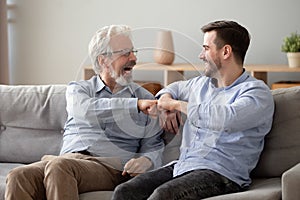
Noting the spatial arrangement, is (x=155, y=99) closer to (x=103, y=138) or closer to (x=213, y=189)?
(x=103, y=138)

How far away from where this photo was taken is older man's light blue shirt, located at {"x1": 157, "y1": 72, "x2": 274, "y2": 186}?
90.9 inches

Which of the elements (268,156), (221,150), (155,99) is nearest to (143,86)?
(155,99)

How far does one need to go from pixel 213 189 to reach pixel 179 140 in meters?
0.31

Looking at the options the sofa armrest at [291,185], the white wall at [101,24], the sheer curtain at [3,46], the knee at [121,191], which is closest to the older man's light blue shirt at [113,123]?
the knee at [121,191]

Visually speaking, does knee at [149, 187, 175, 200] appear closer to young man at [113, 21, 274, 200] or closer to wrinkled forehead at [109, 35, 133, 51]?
young man at [113, 21, 274, 200]

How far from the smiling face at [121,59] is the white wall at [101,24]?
1.65 metres

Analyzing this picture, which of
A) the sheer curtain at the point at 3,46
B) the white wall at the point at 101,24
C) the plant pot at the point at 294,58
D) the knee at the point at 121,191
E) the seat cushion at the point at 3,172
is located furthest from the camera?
the sheer curtain at the point at 3,46

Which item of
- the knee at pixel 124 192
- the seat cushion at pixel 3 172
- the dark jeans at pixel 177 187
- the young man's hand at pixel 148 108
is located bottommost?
the seat cushion at pixel 3 172

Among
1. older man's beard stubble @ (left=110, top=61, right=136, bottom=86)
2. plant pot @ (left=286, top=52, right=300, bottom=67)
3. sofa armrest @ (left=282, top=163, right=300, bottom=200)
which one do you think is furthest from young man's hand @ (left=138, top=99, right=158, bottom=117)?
plant pot @ (left=286, top=52, right=300, bottom=67)

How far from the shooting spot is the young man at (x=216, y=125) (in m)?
2.29

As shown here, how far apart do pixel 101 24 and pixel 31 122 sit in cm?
184

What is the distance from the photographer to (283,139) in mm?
2457

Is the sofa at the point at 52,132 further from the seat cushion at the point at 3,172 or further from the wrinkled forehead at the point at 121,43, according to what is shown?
the wrinkled forehead at the point at 121,43

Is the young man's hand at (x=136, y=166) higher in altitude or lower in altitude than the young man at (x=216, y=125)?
lower
